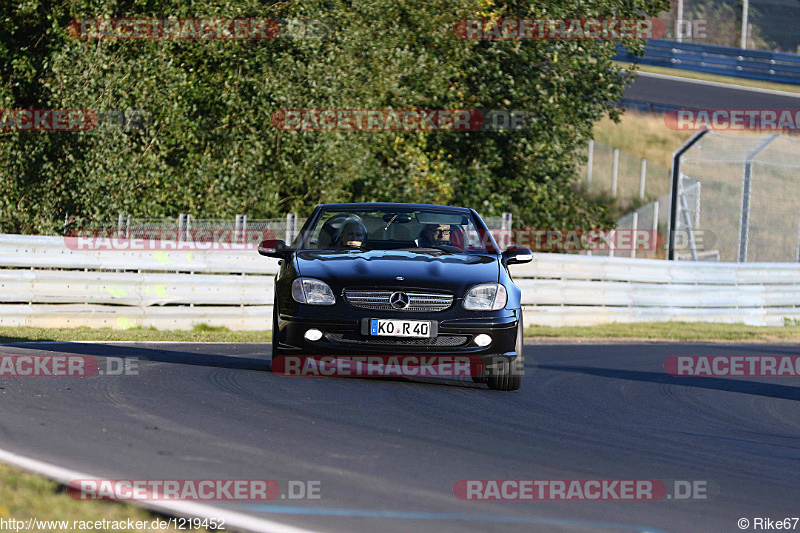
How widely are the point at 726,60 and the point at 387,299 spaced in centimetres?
3377

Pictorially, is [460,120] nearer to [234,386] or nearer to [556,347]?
[556,347]

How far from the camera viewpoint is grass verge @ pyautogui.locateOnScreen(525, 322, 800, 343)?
1733 centimetres

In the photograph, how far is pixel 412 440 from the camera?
6301mm

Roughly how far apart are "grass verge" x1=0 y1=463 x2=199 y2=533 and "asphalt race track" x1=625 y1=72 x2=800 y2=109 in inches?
1340

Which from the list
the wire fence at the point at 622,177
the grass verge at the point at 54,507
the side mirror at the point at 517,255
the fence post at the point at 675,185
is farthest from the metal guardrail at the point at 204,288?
the wire fence at the point at 622,177

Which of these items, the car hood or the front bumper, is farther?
the car hood

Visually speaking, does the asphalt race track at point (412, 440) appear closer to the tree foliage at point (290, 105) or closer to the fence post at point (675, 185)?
the tree foliage at point (290, 105)

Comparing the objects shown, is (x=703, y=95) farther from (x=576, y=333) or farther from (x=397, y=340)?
(x=397, y=340)

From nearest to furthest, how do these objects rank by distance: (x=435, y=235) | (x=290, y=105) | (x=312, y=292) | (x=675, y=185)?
(x=312, y=292) < (x=435, y=235) < (x=675, y=185) < (x=290, y=105)

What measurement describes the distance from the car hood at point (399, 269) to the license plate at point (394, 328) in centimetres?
28

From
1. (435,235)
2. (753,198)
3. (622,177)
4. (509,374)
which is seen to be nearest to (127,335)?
(435,235)

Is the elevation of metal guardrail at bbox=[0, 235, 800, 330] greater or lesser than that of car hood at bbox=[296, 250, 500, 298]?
lesser

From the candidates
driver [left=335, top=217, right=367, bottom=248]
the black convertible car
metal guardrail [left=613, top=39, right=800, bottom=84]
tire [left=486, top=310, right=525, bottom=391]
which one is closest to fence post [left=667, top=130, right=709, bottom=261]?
driver [left=335, top=217, right=367, bottom=248]

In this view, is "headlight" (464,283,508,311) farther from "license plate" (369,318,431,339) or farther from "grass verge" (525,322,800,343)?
"grass verge" (525,322,800,343)
